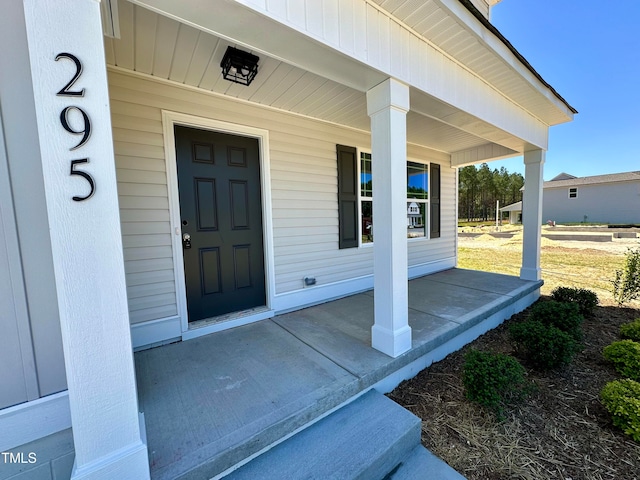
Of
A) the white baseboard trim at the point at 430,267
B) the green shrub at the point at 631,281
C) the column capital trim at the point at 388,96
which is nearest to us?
the column capital trim at the point at 388,96

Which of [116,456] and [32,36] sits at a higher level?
[32,36]

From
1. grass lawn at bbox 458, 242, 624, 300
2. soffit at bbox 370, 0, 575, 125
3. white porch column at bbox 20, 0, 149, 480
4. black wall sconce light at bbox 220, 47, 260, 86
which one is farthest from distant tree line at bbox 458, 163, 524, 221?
white porch column at bbox 20, 0, 149, 480

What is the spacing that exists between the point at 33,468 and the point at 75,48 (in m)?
1.97

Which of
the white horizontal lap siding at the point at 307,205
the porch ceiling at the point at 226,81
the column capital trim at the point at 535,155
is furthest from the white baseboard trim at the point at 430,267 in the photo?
the porch ceiling at the point at 226,81

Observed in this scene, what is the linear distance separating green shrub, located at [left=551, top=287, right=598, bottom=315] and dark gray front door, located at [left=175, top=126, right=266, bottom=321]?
169 inches

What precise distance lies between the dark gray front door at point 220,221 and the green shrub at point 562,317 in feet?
10.8

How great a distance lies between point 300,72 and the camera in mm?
2318

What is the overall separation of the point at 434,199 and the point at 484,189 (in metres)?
36.9

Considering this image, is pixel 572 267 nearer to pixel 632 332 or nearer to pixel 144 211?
pixel 632 332

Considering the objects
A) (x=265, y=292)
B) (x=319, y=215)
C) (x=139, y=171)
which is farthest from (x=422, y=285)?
(x=139, y=171)

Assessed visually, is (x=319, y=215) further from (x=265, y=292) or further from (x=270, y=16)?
(x=270, y=16)

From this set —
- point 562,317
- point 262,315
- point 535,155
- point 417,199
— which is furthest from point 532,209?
point 262,315

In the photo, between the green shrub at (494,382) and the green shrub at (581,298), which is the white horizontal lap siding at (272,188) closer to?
the green shrub at (494,382)

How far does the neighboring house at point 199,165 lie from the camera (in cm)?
97
